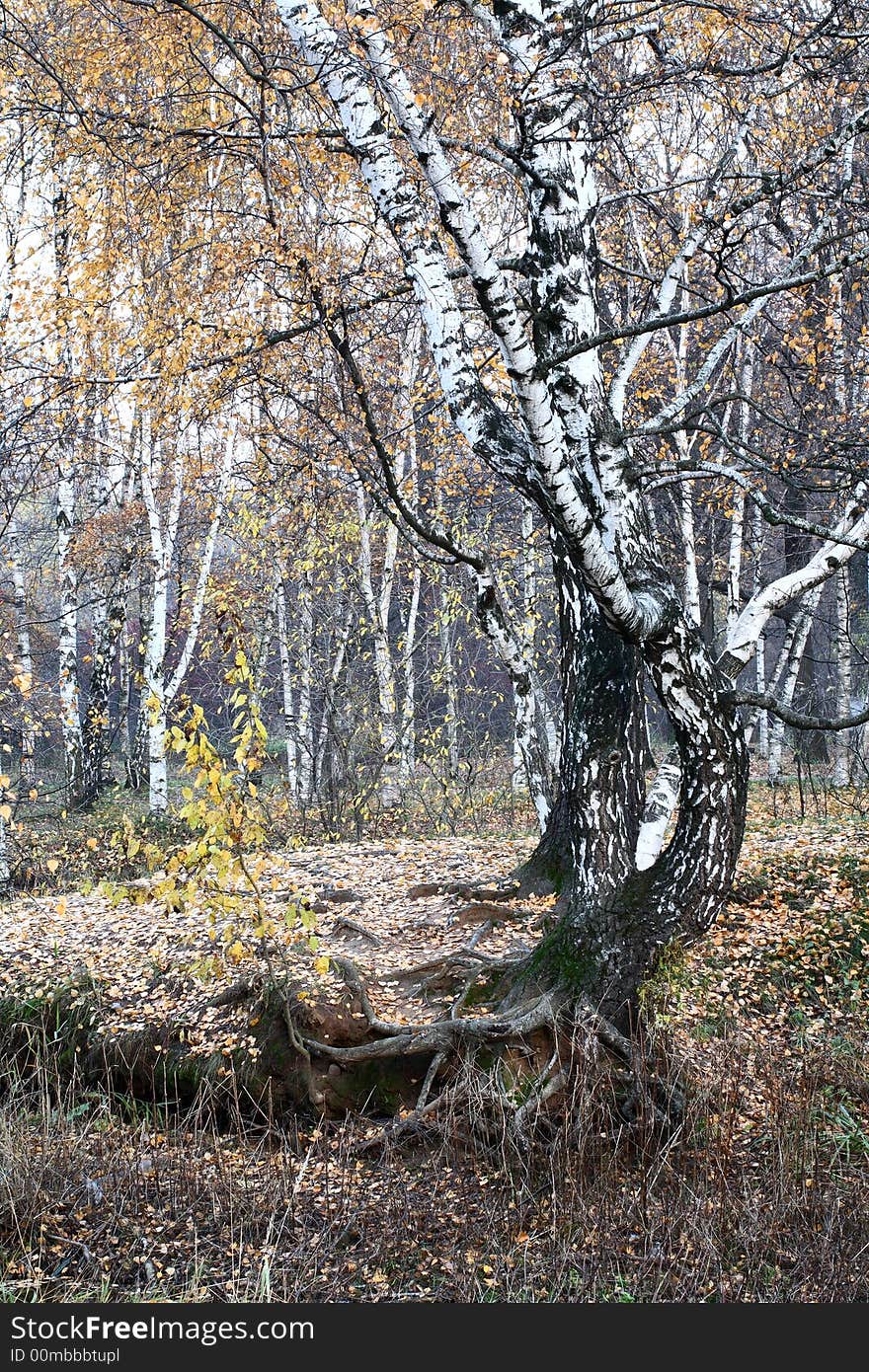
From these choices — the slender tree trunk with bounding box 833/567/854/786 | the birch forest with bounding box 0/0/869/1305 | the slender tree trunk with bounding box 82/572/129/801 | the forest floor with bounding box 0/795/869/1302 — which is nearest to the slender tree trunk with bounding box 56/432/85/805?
the slender tree trunk with bounding box 82/572/129/801

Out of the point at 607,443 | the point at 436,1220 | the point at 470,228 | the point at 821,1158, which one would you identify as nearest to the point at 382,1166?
the point at 436,1220

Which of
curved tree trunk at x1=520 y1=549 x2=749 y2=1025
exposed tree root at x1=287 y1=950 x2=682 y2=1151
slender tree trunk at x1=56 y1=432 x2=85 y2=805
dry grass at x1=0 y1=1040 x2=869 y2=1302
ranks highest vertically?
slender tree trunk at x1=56 y1=432 x2=85 y2=805

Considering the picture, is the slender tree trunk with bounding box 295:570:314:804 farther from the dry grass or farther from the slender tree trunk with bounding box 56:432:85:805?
the dry grass

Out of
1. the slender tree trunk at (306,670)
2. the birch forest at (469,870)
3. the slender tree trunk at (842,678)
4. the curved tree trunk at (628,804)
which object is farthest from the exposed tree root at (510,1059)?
the slender tree trunk at (842,678)

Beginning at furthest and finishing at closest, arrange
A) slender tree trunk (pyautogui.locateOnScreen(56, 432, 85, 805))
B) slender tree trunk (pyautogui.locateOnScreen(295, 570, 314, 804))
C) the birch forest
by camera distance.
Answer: slender tree trunk (pyautogui.locateOnScreen(56, 432, 85, 805)) → slender tree trunk (pyautogui.locateOnScreen(295, 570, 314, 804)) → the birch forest

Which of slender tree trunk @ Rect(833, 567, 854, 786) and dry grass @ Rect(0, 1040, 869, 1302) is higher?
slender tree trunk @ Rect(833, 567, 854, 786)

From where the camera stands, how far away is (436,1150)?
4457mm

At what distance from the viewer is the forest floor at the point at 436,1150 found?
3701 mm

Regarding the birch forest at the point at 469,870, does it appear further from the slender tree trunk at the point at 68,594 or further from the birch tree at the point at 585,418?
the slender tree trunk at the point at 68,594

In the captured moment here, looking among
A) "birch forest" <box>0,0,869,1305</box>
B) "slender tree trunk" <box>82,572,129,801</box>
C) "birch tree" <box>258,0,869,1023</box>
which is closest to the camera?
"birch forest" <box>0,0,869,1305</box>

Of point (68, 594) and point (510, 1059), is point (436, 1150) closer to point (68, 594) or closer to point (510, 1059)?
point (510, 1059)

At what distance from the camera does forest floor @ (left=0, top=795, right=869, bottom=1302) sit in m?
3.70

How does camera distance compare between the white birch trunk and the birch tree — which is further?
the white birch trunk

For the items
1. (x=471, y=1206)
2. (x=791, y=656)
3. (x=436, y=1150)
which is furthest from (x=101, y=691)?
(x=471, y=1206)
